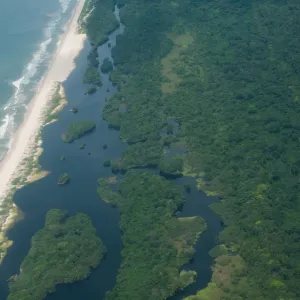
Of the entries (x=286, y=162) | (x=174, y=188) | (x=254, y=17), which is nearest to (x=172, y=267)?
(x=174, y=188)

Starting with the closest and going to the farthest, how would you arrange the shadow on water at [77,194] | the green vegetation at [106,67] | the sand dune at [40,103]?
the shadow on water at [77,194] < the sand dune at [40,103] < the green vegetation at [106,67]

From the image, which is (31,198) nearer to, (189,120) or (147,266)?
(147,266)

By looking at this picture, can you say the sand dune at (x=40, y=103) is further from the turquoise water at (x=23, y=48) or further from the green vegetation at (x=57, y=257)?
the green vegetation at (x=57, y=257)

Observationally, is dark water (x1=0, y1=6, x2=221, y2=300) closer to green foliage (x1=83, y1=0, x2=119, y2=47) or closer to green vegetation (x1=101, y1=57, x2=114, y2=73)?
green vegetation (x1=101, y1=57, x2=114, y2=73)

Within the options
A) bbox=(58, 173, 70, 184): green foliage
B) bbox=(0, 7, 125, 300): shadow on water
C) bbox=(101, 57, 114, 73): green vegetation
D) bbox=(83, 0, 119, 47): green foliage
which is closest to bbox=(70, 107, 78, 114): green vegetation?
bbox=(0, 7, 125, 300): shadow on water

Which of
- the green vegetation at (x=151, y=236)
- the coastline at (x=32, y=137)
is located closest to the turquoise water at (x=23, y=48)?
the coastline at (x=32, y=137)

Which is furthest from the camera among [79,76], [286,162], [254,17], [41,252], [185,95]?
[254,17]
